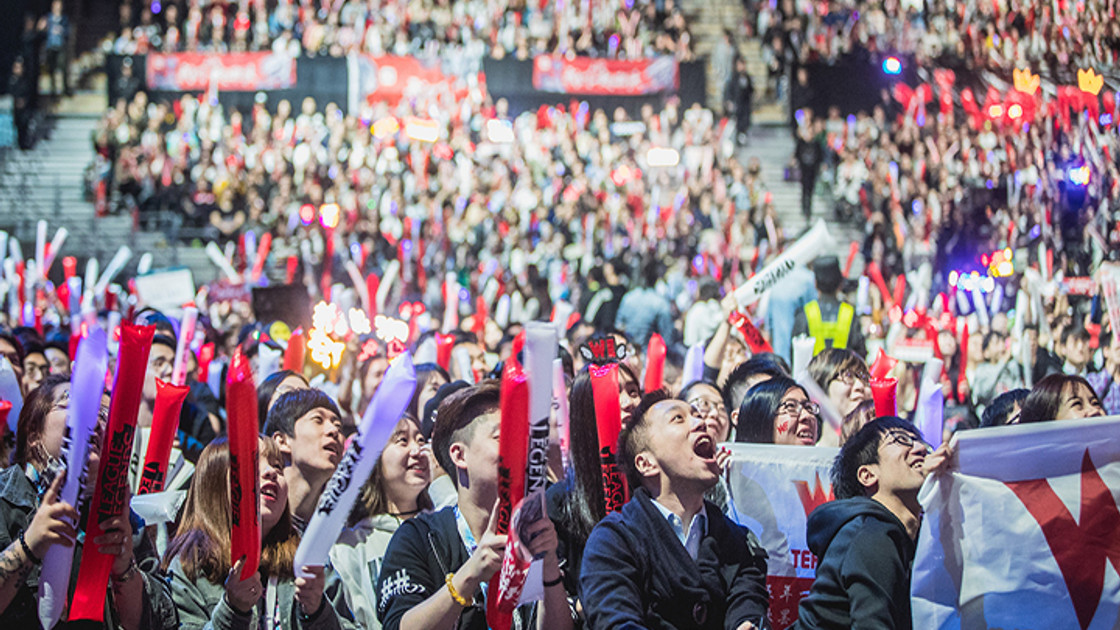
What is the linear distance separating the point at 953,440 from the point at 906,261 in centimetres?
1450

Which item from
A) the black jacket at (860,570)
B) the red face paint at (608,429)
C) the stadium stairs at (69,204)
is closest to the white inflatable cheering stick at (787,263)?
the red face paint at (608,429)

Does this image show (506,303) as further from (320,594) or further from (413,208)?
(320,594)

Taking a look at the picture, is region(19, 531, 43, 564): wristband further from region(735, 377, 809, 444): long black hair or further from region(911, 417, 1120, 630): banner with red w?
region(735, 377, 809, 444): long black hair

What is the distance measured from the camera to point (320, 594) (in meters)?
3.06

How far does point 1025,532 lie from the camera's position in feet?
10.9

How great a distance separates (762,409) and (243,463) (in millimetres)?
2369

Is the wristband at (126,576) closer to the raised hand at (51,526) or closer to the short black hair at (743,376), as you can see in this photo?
the raised hand at (51,526)

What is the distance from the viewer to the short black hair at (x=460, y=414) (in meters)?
3.52

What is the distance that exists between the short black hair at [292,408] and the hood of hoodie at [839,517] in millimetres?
1896

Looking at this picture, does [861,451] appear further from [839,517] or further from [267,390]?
[267,390]

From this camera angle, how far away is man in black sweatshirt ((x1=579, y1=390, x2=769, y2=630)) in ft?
10.4

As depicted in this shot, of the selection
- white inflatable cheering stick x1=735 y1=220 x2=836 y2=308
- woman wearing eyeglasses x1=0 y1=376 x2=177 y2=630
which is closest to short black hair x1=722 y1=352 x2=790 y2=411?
white inflatable cheering stick x1=735 y1=220 x2=836 y2=308

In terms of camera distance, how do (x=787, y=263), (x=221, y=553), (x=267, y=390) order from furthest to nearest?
(x=787, y=263)
(x=267, y=390)
(x=221, y=553)

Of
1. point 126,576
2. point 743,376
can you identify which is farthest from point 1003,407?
point 126,576
